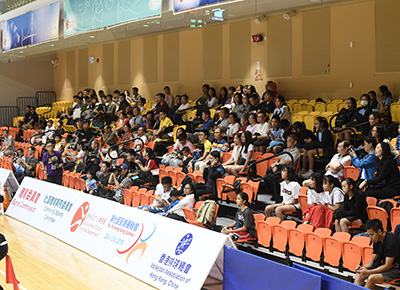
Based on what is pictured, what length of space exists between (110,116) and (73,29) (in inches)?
108

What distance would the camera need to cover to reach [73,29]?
525 inches

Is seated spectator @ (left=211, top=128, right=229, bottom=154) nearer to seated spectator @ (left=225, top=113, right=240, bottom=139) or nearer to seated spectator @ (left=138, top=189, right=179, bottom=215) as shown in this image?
seated spectator @ (left=225, top=113, right=240, bottom=139)

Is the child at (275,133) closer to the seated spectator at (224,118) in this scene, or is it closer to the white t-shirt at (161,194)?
the seated spectator at (224,118)

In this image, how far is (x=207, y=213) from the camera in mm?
6863

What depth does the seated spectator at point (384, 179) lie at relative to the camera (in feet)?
20.8

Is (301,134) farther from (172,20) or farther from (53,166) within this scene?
(53,166)

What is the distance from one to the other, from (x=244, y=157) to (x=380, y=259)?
3.91m

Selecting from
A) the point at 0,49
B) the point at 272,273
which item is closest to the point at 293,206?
the point at 272,273

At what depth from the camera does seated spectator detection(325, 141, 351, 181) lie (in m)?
7.16

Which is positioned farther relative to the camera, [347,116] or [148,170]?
[148,170]

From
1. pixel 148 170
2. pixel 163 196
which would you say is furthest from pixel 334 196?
pixel 148 170

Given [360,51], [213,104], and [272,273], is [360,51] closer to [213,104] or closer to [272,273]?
[213,104]

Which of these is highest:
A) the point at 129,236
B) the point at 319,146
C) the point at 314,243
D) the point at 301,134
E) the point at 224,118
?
the point at 224,118

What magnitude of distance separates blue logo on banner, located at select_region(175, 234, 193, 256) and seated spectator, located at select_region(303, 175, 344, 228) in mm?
1535
